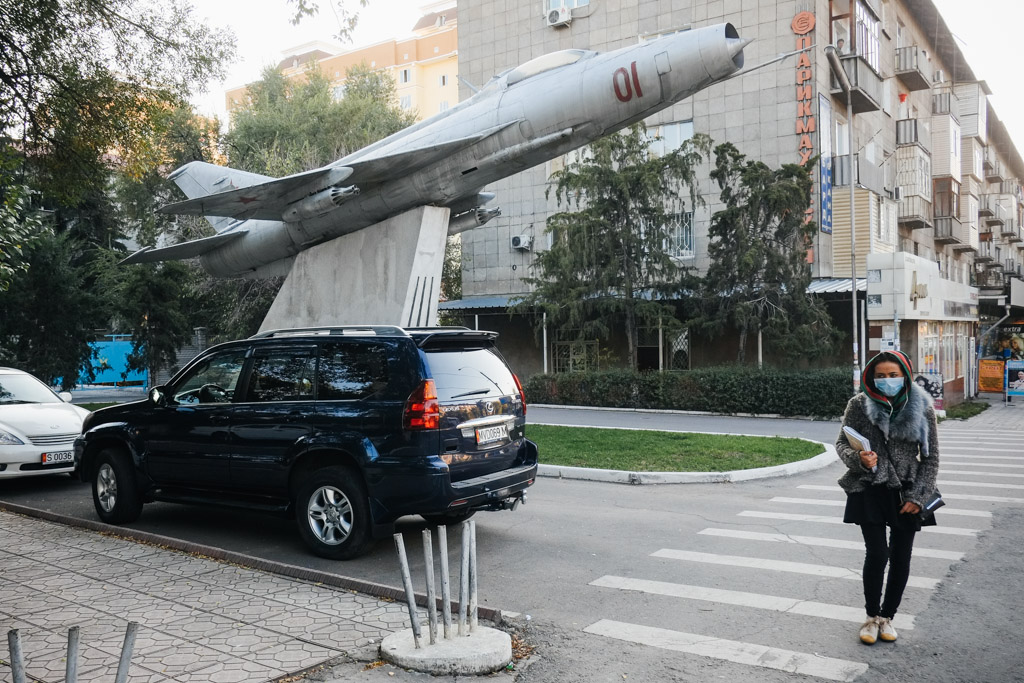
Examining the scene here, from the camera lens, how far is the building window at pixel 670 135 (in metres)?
26.7

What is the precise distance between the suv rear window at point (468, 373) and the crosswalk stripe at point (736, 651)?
2.37m

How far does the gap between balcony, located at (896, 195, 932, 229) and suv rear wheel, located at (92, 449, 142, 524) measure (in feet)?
93.4

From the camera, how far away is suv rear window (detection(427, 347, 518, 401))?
6844 millimetres

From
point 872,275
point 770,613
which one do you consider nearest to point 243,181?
point 770,613

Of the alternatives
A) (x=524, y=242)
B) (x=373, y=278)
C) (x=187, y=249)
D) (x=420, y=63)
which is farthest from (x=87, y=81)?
(x=420, y=63)

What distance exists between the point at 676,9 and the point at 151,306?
1912cm

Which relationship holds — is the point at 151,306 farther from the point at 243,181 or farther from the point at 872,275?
the point at 872,275

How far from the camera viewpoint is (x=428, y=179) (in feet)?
36.3

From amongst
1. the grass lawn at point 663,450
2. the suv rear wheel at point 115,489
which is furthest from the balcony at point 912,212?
the suv rear wheel at point 115,489

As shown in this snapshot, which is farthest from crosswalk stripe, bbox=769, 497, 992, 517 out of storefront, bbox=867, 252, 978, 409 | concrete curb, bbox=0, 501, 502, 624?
storefront, bbox=867, 252, 978, 409

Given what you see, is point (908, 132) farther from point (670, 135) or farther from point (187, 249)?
point (187, 249)

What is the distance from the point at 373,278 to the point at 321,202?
1.28 metres

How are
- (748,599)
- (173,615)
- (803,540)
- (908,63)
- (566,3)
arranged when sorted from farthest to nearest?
1. (908,63)
2. (566,3)
3. (803,540)
4. (748,599)
5. (173,615)

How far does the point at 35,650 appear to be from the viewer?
473 centimetres
